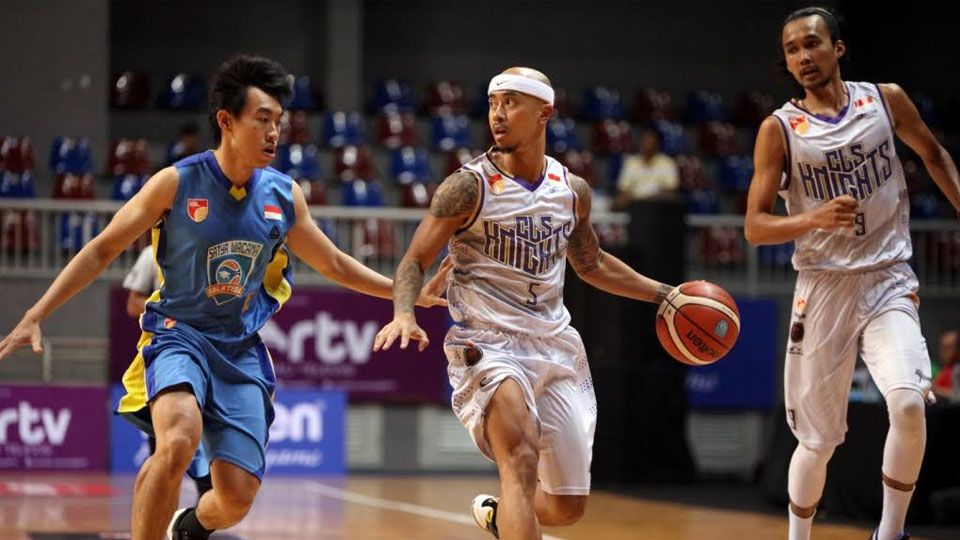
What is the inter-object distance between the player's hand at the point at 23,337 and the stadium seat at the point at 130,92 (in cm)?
1345

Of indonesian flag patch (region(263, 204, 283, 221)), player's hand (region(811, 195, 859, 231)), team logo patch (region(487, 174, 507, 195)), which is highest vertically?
team logo patch (region(487, 174, 507, 195))

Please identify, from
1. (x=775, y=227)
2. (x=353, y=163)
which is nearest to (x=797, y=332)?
(x=775, y=227)

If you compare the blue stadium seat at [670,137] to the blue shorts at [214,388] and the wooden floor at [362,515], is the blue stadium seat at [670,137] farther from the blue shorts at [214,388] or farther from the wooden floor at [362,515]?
the blue shorts at [214,388]

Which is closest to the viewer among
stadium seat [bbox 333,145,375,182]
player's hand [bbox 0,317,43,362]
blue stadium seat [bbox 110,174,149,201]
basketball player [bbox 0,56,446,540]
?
player's hand [bbox 0,317,43,362]

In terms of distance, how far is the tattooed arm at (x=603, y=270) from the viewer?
602cm

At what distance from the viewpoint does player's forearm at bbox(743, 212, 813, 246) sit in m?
6.05

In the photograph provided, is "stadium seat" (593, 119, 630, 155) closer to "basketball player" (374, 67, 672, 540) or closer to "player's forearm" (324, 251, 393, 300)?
"player's forearm" (324, 251, 393, 300)

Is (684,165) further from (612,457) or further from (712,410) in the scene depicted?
(612,457)

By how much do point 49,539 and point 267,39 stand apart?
12.9m

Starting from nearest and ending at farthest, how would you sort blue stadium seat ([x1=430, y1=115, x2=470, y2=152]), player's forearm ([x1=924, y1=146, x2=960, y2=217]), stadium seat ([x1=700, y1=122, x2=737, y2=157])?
player's forearm ([x1=924, y1=146, x2=960, y2=217])
blue stadium seat ([x1=430, y1=115, x2=470, y2=152])
stadium seat ([x1=700, y1=122, x2=737, y2=157])

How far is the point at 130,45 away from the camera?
19531 millimetres

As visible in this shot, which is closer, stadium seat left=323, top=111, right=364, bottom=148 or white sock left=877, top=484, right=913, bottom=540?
white sock left=877, top=484, right=913, bottom=540

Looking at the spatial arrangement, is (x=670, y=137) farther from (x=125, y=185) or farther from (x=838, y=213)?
(x=838, y=213)

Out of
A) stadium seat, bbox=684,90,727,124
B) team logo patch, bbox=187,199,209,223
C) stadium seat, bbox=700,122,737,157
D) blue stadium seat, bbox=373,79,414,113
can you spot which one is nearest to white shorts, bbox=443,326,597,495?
team logo patch, bbox=187,199,209,223
